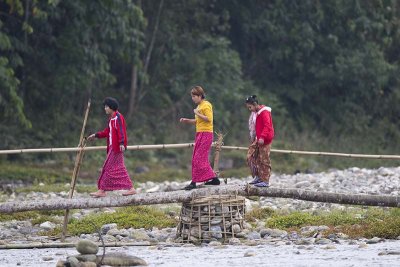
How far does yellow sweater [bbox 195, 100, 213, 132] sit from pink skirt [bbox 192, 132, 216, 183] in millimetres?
63

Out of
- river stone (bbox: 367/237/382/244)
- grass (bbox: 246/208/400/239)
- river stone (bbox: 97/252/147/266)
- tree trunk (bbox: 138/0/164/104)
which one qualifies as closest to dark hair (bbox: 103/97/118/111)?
river stone (bbox: 97/252/147/266)

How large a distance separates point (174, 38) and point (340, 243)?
17.1m

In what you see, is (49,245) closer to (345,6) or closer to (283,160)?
(283,160)

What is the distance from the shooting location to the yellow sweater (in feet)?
43.9

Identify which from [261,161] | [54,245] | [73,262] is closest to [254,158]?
[261,161]

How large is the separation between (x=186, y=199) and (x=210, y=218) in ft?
1.26

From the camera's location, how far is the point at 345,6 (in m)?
30.5

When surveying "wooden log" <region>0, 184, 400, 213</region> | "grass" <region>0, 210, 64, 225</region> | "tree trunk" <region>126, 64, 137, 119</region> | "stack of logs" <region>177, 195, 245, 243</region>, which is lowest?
"grass" <region>0, 210, 64, 225</region>

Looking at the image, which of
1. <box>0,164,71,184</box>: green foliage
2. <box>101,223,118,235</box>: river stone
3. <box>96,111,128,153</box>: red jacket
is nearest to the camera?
<box>96,111,128,153</box>: red jacket

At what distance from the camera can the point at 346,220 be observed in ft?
47.0

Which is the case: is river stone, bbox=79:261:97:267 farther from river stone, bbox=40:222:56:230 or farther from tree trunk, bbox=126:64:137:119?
tree trunk, bbox=126:64:137:119

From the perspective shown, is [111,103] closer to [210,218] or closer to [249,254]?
[210,218]

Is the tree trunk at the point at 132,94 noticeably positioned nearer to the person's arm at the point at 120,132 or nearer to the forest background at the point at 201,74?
the forest background at the point at 201,74

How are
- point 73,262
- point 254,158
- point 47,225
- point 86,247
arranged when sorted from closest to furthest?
point 73,262, point 86,247, point 254,158, point 47,225
